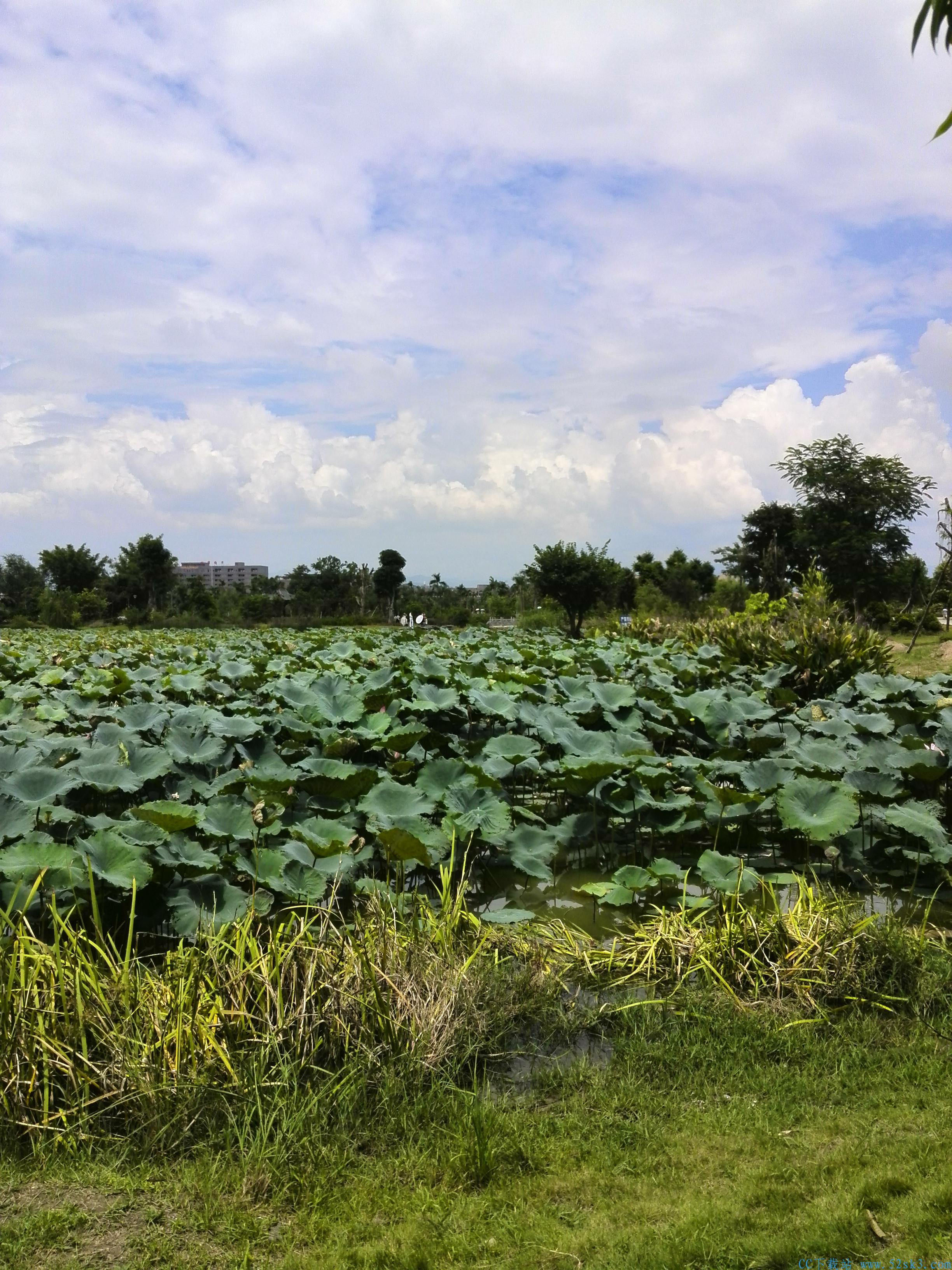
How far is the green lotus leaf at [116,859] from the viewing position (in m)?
3.51

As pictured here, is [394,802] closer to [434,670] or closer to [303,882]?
[303,882]

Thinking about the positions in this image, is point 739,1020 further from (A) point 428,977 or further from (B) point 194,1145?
(B) point 194,1145

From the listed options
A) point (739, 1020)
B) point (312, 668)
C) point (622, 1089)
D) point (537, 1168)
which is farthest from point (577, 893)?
point (312, 668)

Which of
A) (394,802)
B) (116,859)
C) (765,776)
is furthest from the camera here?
(765,776)

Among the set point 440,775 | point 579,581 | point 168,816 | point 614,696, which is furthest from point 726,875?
point 579,581

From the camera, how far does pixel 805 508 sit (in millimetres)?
32688

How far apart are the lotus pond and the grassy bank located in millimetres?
368

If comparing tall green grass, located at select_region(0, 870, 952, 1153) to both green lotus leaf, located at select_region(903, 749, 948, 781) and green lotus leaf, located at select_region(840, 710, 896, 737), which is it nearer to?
green lotus leaf, located at select_region(903, 749, 948, 781)

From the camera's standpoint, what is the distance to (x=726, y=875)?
4246 millimetres

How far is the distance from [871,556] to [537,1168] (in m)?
31.4

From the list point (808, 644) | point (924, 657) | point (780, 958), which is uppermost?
point (808, 644)

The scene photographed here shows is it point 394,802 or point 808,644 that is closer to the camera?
point 394,802

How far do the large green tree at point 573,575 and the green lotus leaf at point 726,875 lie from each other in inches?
961

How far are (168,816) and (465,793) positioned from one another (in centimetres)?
150
